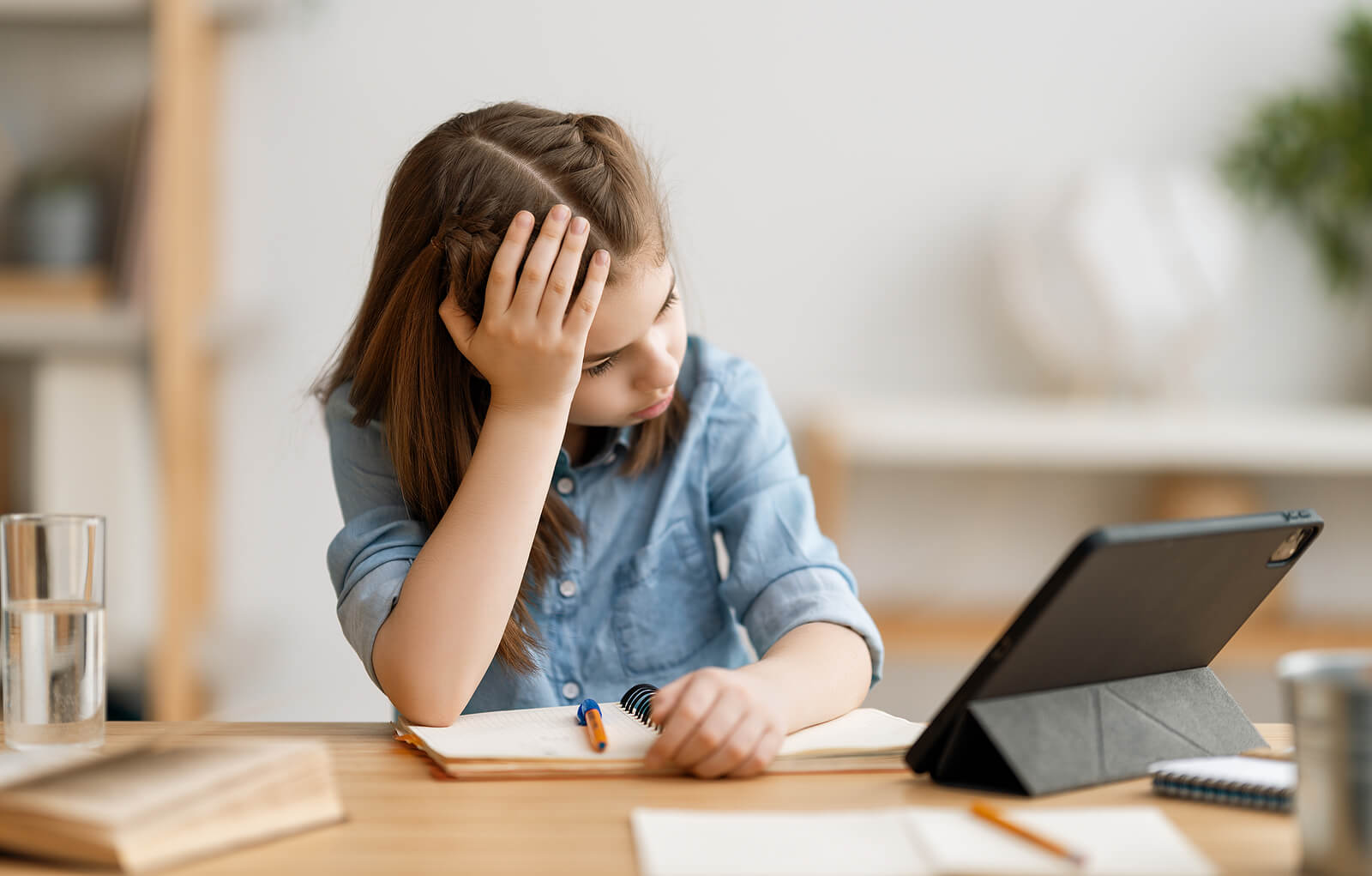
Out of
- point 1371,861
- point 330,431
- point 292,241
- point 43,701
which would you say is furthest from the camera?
point 292,241

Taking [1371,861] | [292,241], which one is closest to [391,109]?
[292,241]

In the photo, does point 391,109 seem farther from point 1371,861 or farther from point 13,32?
point 1371,861

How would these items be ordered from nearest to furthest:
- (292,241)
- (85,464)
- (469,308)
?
(469,308) < (85,464) < (292,241)

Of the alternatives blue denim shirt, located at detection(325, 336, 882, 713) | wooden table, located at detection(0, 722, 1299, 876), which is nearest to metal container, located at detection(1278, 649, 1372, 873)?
wooden table, located at detection(0, 722, 1299, 876)

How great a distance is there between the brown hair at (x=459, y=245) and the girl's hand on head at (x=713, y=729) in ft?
0.85

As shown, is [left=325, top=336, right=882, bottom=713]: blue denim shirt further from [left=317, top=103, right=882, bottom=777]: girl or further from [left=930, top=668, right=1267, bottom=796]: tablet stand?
[left=930, top=668, right=1267, bottom=796]: tablet stand

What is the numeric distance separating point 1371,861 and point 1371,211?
1848 mm

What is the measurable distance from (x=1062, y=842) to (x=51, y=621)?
0.53m

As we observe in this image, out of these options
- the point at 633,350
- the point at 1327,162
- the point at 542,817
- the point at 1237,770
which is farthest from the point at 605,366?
the point at 1327,162

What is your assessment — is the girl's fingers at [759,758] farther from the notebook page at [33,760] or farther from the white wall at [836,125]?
the white wall at [836,125]

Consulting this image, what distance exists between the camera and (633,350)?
90cm

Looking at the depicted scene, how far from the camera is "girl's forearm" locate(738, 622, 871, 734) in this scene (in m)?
0.78

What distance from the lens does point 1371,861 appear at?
49cm

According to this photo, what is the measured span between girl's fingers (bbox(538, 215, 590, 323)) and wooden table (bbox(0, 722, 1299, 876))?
296mm
